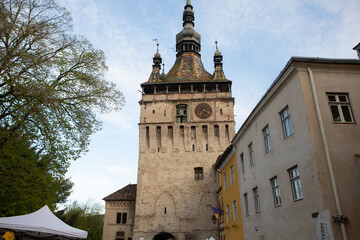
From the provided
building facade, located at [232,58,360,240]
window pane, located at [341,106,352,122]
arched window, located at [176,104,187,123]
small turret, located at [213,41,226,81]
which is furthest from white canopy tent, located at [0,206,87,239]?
small turret, located at [213,41,226,81]

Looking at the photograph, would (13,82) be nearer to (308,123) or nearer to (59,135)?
(59,135)

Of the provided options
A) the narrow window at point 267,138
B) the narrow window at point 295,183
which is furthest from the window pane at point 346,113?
the narrow window at point 267,138

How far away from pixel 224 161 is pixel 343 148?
12714mm

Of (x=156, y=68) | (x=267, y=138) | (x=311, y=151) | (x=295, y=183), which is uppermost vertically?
(x=156, y=68)

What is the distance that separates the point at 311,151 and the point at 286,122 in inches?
84.2

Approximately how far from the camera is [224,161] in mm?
20781

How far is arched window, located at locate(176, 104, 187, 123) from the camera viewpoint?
29656 millimetres

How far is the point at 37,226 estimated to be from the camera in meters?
7.91

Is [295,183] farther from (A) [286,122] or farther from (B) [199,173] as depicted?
(B) [199,173]

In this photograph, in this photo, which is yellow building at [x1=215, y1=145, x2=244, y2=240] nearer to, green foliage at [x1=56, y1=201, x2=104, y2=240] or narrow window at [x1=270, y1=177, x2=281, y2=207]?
narrow window at [x1=270, y1=177, x2=281, y2=207]

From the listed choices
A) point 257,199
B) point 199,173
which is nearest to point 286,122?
point 257,199

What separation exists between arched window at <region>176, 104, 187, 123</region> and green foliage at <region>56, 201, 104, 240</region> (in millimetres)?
15844

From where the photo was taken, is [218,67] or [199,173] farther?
[218,67]

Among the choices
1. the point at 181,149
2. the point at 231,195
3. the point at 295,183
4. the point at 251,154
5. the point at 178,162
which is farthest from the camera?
the point at 181,149
